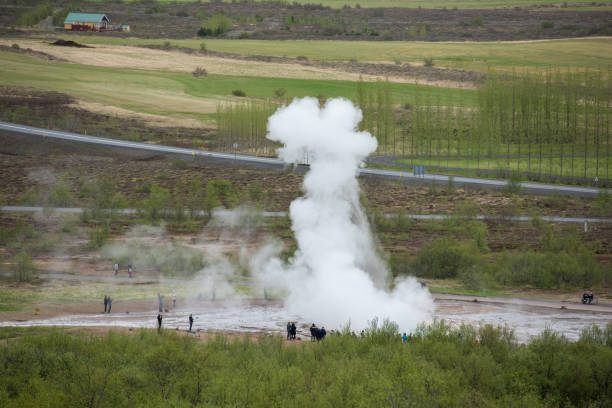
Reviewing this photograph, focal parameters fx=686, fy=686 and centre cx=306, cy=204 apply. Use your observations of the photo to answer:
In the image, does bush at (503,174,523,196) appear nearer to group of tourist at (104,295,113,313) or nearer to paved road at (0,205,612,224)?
paved road at (0,205,612,224)

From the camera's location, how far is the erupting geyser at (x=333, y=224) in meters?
59.8

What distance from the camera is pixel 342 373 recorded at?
4162 centimetres

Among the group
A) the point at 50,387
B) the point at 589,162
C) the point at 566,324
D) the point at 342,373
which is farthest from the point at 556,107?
the point at 50,387

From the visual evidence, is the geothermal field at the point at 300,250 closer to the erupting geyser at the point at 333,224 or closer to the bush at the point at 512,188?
the erupting geyser at the point at 333,224

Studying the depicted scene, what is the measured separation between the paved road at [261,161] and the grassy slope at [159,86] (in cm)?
2889

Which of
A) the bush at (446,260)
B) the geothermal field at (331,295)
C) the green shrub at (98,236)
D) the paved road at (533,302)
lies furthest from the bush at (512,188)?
the green shrub at (98,236)

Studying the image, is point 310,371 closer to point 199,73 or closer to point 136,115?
point 136,115

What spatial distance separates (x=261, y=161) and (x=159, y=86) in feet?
235

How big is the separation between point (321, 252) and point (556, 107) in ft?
296

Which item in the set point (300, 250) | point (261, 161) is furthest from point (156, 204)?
point (300, 250)

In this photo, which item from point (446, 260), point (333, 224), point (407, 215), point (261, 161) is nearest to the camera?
point (333, 224)

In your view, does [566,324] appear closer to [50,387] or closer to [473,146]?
[50,387]

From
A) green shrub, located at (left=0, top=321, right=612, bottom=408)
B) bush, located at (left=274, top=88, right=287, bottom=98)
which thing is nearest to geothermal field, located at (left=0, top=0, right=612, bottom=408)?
green shrub, located at (left=0, top=321, right=612, bottom=408)

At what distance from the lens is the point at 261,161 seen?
126 meters
